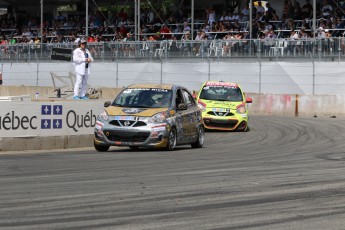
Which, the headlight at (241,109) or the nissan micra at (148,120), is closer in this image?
the nissan micra at (148,120)

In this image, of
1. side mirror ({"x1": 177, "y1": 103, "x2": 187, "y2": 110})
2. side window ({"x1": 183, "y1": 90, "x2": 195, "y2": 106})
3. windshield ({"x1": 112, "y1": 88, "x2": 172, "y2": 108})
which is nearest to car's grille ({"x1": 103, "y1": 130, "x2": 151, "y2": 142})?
windshield ({"x1": 112, "y1": 88, "x2": 172, "y2": 108})

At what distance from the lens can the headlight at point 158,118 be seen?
19891 millimetres

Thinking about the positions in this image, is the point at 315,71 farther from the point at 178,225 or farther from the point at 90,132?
the point at 178,225

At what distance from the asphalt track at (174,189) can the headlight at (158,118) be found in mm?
677

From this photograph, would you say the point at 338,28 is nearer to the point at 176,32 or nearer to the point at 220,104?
the point at 176,32

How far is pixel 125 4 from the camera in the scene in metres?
52.1

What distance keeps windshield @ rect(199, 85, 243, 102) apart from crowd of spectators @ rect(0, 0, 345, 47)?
726 centimetres

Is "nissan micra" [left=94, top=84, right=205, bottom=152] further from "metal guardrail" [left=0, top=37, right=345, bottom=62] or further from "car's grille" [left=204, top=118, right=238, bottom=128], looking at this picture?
"metal guardrail" [left=0, top=37, right=345, bottom=62]

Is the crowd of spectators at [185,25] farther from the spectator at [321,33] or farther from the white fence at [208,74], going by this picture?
the white fence at [208,74]

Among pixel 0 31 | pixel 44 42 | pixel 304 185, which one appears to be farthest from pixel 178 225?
pixel 0 31

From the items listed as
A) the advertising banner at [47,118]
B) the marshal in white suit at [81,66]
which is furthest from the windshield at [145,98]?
the marshal in white suit at [81,66]

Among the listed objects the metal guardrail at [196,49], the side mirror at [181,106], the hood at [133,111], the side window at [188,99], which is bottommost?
the hood at [133,111]

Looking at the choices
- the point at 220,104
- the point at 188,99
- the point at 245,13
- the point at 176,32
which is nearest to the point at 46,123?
the point at 188,99

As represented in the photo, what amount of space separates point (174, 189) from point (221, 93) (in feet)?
58.5
